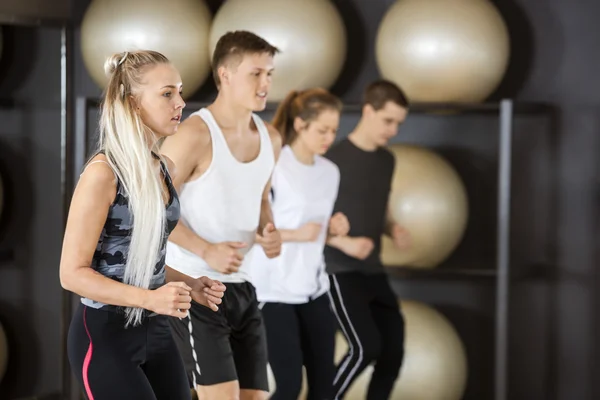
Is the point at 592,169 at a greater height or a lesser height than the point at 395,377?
greater

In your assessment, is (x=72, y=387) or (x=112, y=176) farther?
(x=72, y=387)

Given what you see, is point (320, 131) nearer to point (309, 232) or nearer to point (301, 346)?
point (309, 232)

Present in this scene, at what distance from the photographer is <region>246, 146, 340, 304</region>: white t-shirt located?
11.3ft

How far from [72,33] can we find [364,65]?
1246 mm

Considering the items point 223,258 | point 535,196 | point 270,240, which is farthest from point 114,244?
point 535,196

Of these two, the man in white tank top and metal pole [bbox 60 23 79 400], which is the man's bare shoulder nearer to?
the man in white tank top

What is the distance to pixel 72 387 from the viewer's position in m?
4.00

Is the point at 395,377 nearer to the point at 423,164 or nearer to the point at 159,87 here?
the point at 423,164

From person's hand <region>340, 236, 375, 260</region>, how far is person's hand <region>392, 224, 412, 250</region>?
10cm

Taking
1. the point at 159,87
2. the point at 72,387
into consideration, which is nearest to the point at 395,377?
the point at 72,387

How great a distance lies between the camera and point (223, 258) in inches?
112

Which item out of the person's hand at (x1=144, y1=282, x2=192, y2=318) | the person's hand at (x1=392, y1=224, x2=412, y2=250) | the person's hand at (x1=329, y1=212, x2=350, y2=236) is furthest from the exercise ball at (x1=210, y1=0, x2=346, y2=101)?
the person's hand at (x1=144, y1=282, x2=192, y2=318)

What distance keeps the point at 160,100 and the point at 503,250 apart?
170 centimetres

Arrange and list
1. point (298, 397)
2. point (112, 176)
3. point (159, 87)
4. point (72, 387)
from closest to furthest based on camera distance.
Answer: point (112, 176), point (159, 87), point (298, 397), point (72, 387)
